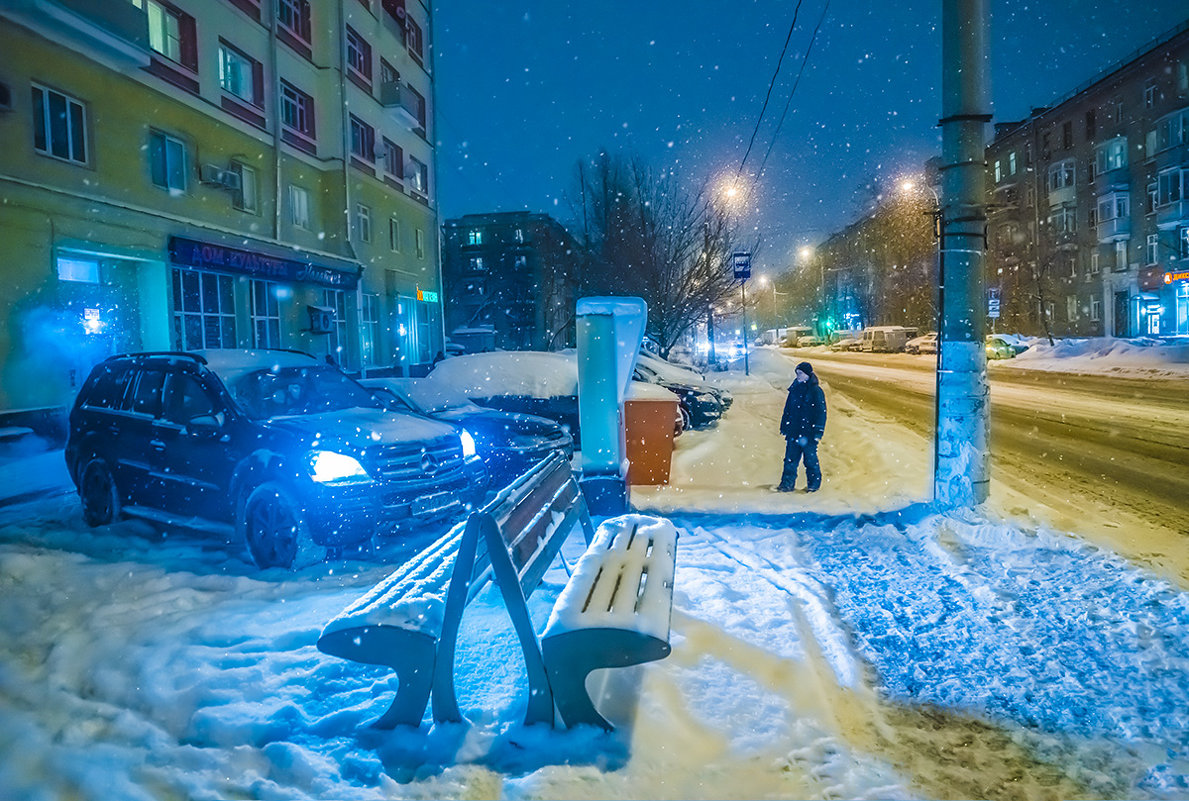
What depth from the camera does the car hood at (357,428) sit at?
6199mm

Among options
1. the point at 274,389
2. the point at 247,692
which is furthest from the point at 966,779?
the point at 274,389

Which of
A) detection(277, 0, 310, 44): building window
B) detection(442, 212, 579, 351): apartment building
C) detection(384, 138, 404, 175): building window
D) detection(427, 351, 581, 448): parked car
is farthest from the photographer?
detection(442, 212, 579, 351): apartment building

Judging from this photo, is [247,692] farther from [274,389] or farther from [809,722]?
[274,389]

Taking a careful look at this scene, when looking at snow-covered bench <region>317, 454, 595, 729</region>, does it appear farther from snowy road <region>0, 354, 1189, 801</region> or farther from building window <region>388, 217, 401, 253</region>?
building window <region>388, 217, 401, 253</region>

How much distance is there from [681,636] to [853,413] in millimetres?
14003

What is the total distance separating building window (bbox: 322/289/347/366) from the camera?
25391 millimetres

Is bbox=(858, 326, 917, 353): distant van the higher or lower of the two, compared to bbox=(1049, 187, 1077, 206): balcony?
lower

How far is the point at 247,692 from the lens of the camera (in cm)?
375

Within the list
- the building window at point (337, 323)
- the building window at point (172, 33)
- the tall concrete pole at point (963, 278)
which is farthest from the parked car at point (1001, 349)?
the building window at point (172, 33)

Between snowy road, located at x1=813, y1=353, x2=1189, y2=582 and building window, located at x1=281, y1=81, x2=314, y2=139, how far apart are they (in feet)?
61.8

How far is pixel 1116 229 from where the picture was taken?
1753 inches

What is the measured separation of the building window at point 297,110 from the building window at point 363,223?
10.1 feet

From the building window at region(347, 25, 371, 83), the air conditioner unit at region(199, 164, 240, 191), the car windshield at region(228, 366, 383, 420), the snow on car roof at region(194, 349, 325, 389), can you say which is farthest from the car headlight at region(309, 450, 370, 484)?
the building window at region(347, 25, 371, 83)

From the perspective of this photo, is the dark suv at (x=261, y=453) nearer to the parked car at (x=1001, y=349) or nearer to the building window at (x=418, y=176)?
the building window at (x=418, y=176)
